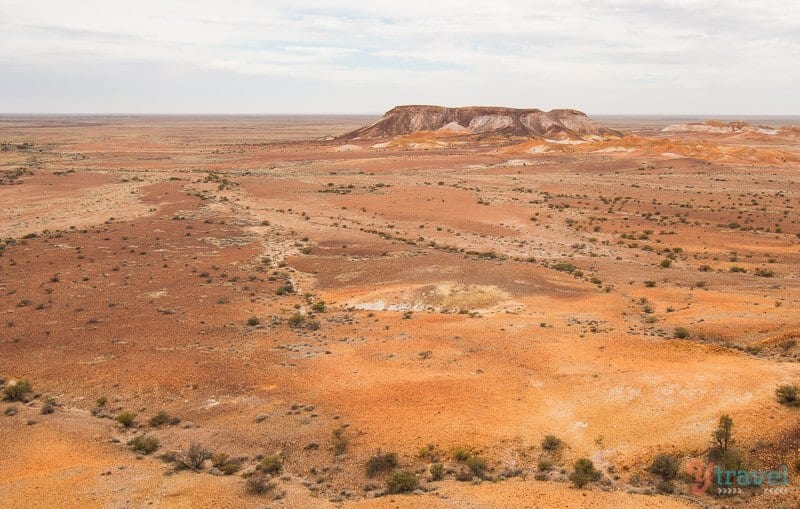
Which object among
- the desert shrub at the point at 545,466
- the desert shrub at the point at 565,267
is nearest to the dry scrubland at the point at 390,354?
the desert shrub at the point at 545,466

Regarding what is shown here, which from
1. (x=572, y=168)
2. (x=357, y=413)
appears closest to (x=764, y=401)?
(x=357, y=413)

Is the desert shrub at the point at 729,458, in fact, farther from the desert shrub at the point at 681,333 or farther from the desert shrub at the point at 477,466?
the desert shrub at the point at 681,333

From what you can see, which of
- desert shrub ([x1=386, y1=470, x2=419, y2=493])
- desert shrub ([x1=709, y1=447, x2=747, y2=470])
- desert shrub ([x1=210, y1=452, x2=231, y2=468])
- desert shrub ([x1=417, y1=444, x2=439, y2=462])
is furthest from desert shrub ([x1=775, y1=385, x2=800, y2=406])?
desert shrub ([x1=210, y1=452, x2=231, y2=468])

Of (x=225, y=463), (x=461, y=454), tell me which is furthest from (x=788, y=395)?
(x=225, y=463)

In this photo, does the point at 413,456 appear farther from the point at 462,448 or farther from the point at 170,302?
the point at 170,302

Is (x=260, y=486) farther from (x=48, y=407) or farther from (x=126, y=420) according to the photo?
(x=48, y=407)
